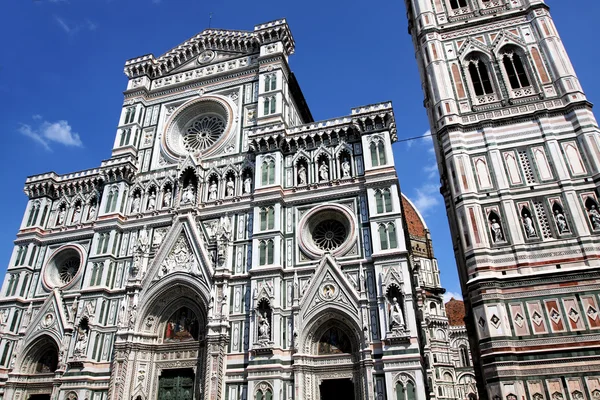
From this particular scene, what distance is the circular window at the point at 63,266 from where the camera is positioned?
24922 mm

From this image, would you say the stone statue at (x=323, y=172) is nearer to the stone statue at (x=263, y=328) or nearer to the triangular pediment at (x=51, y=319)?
the stone statue at (x=263, y=328)

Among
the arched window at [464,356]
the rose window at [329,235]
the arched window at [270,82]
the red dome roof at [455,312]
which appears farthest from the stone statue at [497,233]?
the red dome roof at [455,312]

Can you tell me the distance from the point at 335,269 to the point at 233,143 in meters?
10.1

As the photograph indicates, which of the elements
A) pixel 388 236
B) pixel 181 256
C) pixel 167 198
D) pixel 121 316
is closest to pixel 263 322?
pixel 181 256

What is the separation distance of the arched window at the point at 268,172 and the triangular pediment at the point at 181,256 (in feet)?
14.2

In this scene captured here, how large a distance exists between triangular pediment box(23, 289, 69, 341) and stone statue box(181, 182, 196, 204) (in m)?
8.16

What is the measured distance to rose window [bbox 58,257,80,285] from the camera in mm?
25003

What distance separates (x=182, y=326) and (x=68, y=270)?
28.7ft

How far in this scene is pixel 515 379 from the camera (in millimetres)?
15195

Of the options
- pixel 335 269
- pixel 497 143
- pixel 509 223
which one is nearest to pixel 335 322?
pixel 335 269

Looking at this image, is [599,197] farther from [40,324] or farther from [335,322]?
[40,324]

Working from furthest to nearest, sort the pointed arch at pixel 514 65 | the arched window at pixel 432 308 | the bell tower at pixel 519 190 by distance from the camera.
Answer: the arched window at pixel 432 308 → the pointed arch at pixel 514 65 → the bell tower at pixel 519 190

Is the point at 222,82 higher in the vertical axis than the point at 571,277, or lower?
higher

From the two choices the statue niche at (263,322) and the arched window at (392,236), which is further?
the arched window at (392,236)
